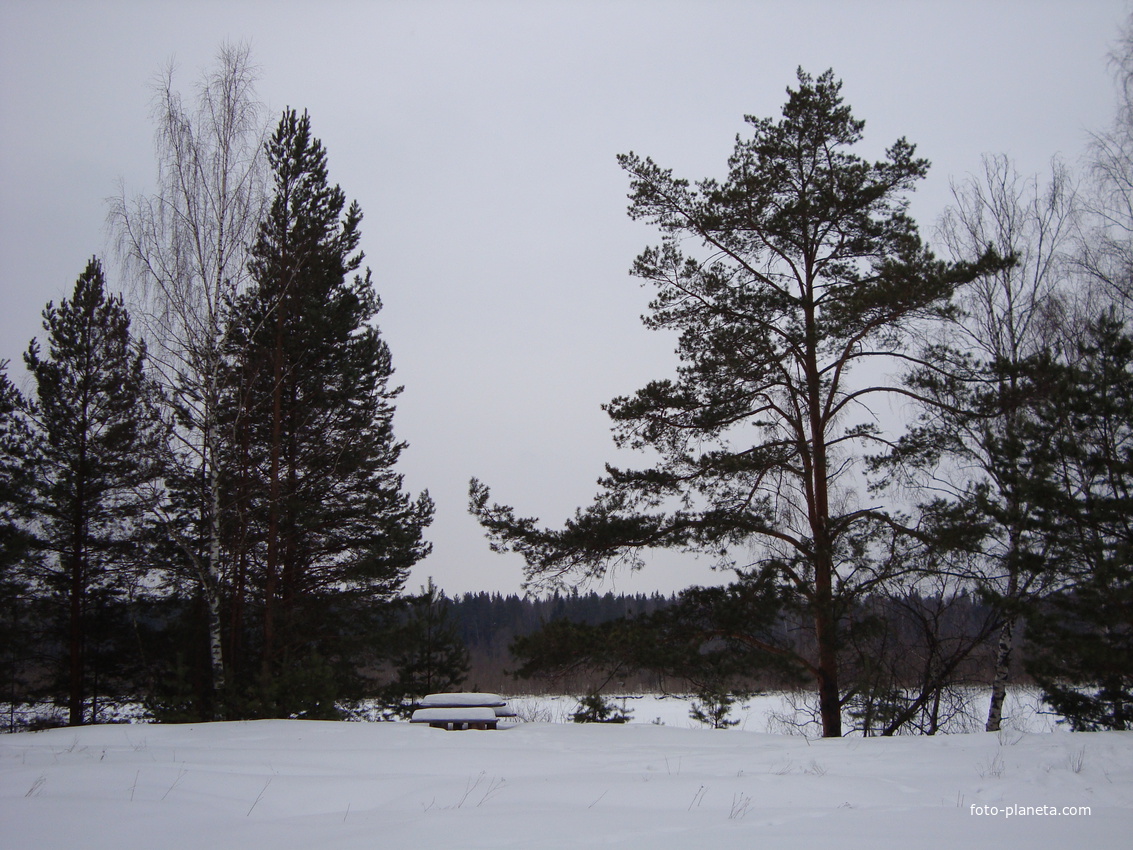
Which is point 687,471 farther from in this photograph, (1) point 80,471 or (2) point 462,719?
(1) point 80,471

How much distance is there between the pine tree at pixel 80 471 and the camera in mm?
17359

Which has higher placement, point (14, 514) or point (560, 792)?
point (14, 514)

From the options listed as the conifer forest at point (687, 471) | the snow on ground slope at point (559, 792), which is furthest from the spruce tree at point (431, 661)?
the snow on ground slope at point (559, 792)

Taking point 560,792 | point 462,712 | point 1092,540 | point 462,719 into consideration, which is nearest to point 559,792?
point 560,792

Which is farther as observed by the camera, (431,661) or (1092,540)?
(431,661)

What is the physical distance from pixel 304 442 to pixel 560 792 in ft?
37.0

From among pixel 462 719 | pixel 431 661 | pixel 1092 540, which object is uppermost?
pixel 1092 540

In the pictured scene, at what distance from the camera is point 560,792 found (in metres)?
5.93

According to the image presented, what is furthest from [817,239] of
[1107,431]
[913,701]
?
[913,701]

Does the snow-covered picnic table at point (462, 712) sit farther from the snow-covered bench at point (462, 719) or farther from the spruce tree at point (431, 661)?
the spruce tree at point (431, 661)

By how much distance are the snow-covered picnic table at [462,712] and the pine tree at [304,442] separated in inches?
135

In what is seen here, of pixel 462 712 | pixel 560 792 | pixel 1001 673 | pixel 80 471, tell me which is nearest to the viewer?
pixel 560 792

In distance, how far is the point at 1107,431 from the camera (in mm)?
11039

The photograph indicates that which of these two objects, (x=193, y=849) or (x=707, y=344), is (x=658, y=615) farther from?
(x=193, y=849)
